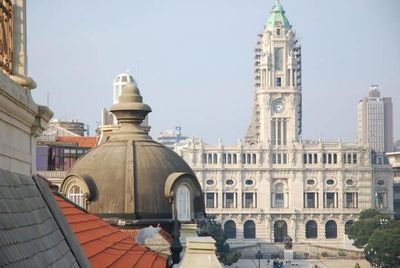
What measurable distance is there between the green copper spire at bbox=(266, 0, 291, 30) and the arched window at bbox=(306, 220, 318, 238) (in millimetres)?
27461

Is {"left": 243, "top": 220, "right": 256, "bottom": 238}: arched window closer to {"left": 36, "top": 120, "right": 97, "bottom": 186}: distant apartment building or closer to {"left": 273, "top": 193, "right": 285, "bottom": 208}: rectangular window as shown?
{"left": 273, "top": 193, "right": 285, "bottom": 208}: rectangular window

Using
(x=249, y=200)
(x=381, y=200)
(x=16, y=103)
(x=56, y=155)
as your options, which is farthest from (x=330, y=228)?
(x=16, y=103)

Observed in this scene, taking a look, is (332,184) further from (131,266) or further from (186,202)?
(131,266)

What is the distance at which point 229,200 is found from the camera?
151m

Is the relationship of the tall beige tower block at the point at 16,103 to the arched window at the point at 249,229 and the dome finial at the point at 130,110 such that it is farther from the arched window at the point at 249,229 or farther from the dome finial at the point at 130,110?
the arched window at the point at 249,229

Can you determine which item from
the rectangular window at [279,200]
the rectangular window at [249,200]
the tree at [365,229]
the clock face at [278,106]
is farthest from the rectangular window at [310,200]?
the tree at [365,229]

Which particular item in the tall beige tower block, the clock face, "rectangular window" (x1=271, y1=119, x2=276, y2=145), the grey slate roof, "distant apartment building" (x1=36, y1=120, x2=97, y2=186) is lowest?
the grey slate roof

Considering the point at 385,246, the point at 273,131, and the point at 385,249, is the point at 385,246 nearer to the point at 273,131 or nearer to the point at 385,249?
the point at 385,249

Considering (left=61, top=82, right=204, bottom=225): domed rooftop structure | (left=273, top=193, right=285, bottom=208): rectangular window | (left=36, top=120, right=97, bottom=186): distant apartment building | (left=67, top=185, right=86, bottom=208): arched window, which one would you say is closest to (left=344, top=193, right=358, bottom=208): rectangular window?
(left=273, top=193, right=285, bottom=208): rectangular window

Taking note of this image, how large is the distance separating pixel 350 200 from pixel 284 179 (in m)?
8.81

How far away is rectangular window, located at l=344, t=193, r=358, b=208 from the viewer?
151 metres

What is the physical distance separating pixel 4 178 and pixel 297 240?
462ft

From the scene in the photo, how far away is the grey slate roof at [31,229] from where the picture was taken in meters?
5.92

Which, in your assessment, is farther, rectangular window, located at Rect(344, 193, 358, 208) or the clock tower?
the clock tower
